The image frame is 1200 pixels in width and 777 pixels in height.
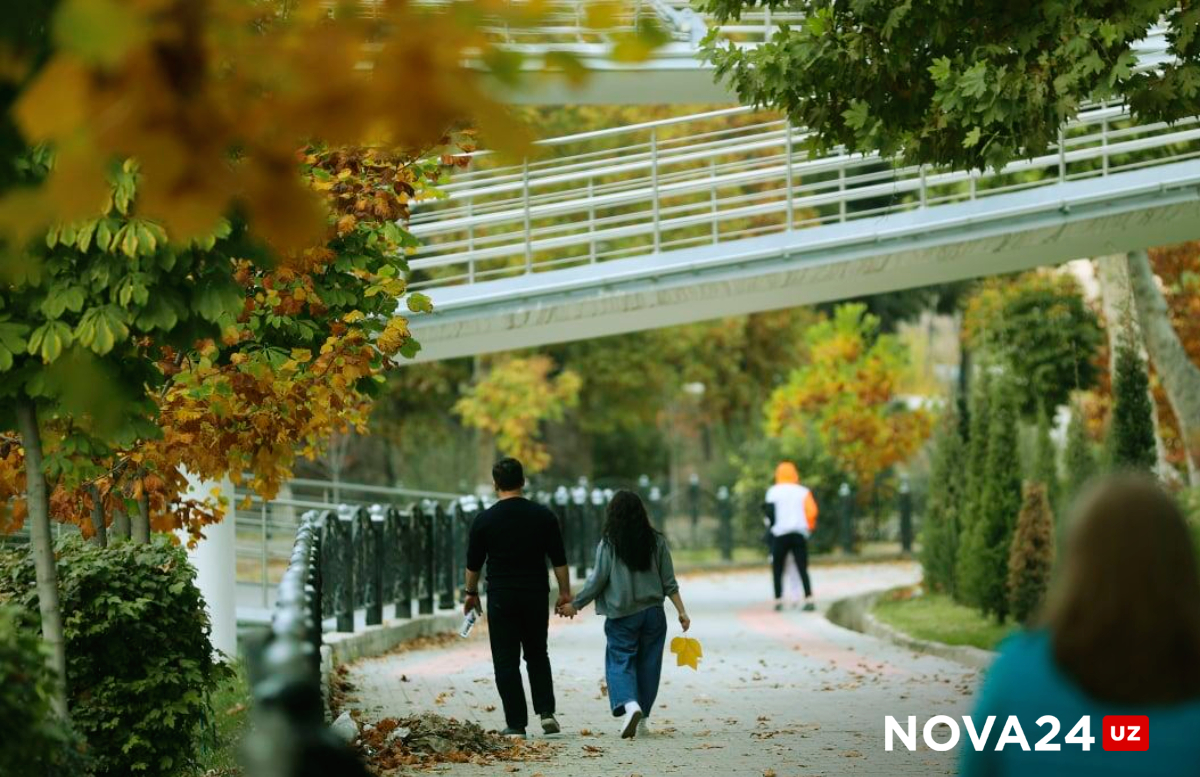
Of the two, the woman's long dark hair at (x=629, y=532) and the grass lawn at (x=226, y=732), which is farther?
the woman's long dark hair at (x=629, y=532)

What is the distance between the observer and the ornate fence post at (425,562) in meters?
20.7

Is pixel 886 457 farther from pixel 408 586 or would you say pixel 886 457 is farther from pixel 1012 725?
pixel 1012 725

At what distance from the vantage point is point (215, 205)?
3.24 metres

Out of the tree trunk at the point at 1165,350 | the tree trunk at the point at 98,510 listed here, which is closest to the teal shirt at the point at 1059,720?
the tree trunk at the point at 98,510

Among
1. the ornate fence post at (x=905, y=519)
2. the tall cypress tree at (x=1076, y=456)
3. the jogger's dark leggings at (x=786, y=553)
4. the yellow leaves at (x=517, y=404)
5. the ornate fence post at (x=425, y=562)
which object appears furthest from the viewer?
the ornate fence post at (x=905, y=519)

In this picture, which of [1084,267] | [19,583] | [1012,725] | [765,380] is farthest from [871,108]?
[1084,267]

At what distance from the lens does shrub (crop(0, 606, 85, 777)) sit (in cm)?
548

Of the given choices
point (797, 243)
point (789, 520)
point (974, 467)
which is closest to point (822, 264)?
point (797, 243)

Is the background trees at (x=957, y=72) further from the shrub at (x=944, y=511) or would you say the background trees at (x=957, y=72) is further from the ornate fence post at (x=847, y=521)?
the ornate fence post at (x=847, y=521)

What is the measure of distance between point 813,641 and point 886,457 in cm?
1928

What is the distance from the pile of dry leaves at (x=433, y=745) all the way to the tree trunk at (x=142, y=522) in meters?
1.86

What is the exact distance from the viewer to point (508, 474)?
1154cm

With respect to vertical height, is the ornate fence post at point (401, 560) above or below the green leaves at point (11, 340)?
below

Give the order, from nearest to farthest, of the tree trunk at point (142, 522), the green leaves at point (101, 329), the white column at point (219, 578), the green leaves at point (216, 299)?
1. the green leaves at point (101, 329)
2. the green leaves at point (216, 299)
3. the tree trunk at point (142, 522)
4. the white column at point (219, 578)
